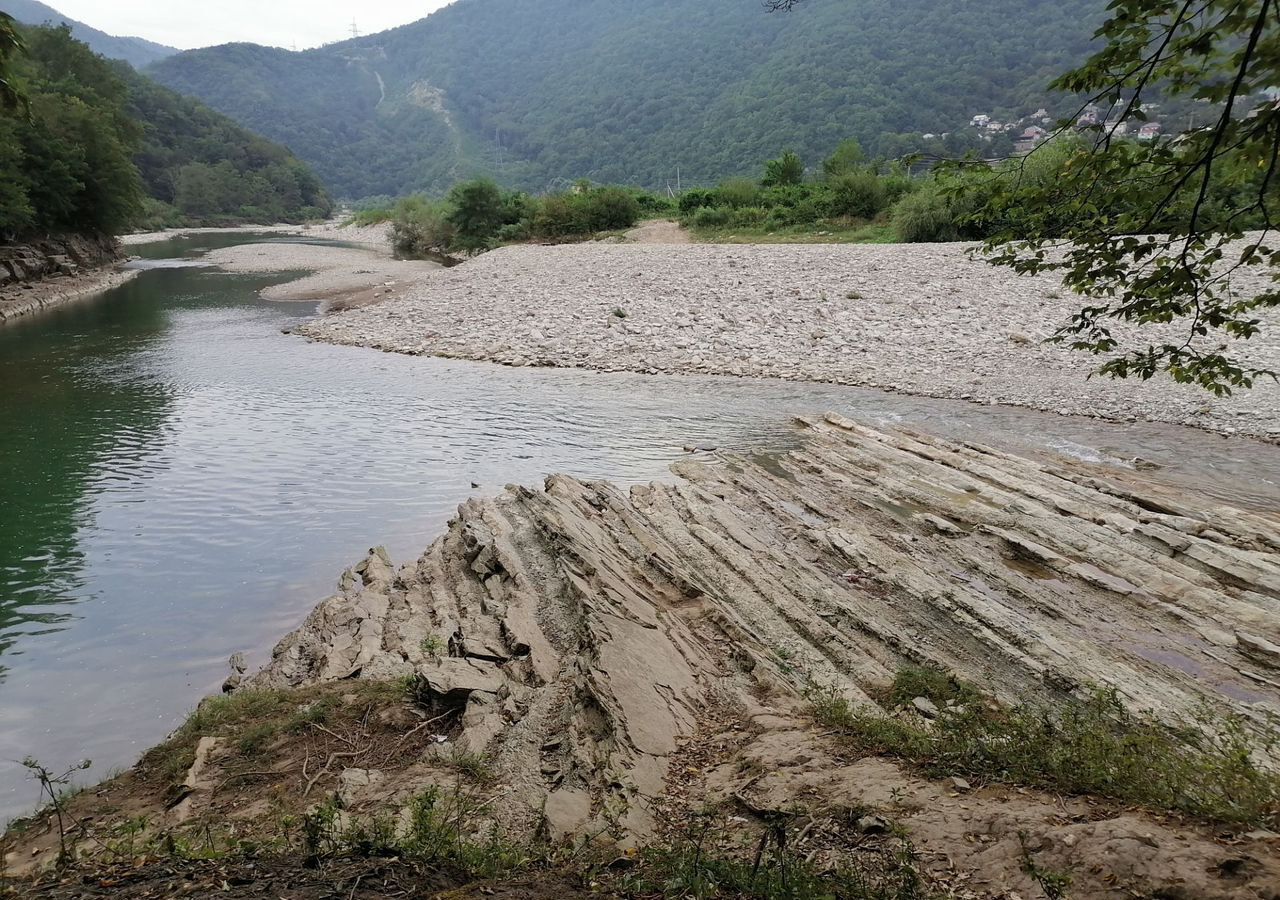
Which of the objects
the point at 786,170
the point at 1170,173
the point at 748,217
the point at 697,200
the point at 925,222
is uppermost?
the point at 786,170

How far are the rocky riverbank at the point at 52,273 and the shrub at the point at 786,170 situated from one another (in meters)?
45.6

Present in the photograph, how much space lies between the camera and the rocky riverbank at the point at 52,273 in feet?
116

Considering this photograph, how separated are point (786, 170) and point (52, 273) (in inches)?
1905

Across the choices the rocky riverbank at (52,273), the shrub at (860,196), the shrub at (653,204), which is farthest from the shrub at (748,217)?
the rocky riverbank at (52,273)

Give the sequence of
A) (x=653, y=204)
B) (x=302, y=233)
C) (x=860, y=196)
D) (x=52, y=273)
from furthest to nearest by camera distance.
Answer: (x=302, y=233) < (x=653, y=204) < (x=860, y=196) < (x=52, y=273)

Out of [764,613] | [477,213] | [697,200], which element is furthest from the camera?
[477,213]

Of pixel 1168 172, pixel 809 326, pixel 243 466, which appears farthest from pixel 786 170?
pixel 1168 172

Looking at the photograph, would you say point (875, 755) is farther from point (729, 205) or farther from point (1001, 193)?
point (729, 205)

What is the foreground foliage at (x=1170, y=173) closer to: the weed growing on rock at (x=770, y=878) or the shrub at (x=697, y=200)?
the weed growing on rock at (x=770, y=878)

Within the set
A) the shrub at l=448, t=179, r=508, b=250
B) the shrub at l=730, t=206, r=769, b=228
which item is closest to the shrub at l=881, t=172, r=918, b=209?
the shrub at l=730, t=206, r=769, b=228

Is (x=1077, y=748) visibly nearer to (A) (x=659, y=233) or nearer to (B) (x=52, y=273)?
(A) (x=659, y=233)

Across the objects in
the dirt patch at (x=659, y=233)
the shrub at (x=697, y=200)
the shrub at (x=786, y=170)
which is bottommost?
the dirt patch at (x=659, y=233)

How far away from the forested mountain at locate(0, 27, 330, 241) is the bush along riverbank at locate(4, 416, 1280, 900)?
486 cm

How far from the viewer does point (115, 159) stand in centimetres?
4891
